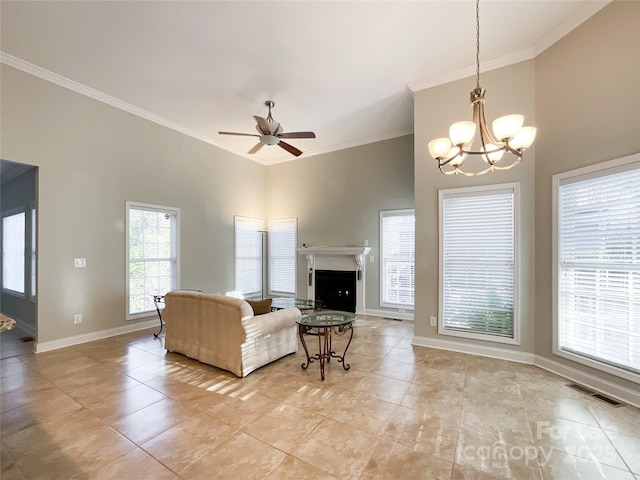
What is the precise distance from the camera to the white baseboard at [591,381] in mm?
2479

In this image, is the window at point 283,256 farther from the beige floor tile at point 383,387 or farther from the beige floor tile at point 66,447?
the beige floor tile at point 66,447

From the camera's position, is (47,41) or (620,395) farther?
(47,41)

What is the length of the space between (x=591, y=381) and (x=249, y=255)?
604cm

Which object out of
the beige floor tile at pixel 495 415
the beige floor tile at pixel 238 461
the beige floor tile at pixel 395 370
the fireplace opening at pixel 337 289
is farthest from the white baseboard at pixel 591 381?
the fireplace opening at pixel 337 289

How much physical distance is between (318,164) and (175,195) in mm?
3074

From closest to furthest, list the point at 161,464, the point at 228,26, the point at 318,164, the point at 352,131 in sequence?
1. the point at 161,464
2. the point at 228,26
3. the point at 352,131
4. the point at 318,164

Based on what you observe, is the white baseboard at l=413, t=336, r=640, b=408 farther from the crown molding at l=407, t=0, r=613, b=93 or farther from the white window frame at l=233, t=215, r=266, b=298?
the white window frame at l=233, t=215, r=266, b=298


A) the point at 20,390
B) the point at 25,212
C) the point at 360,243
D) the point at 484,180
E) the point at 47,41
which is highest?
the point at 47,41

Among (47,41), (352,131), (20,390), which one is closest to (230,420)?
(20,390)

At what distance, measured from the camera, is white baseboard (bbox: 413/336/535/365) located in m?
3.38

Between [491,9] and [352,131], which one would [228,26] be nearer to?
[491,9]

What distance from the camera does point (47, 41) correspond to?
3.15 m

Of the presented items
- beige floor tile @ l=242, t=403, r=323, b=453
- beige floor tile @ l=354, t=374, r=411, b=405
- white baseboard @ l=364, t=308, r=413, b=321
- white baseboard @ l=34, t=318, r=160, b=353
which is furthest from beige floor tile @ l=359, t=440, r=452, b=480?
white baseboard @ l=34, t=318, r=160, b=353

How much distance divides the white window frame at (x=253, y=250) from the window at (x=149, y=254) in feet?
4.56
